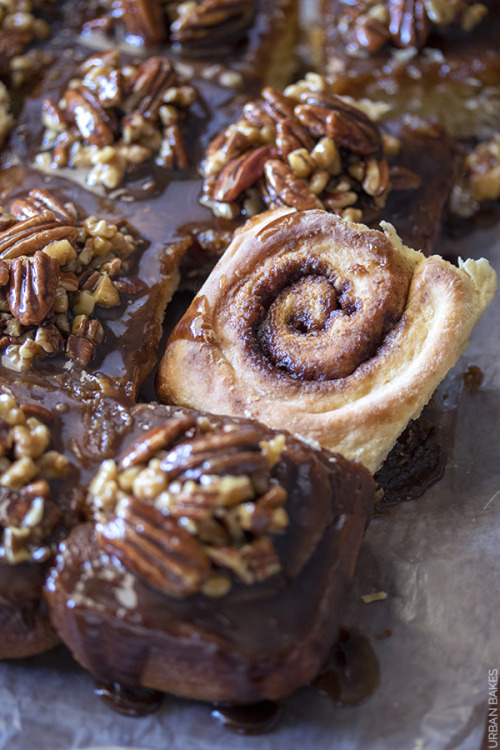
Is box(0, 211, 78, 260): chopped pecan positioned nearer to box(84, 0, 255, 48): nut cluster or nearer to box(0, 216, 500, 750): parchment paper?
box(0, 216, 500, 750): parchment paper

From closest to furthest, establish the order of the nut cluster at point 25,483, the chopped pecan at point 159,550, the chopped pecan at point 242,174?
the chopped pecan at point 159,550, the nut cluster at point 25,483, the chopped pecan at point 242,174

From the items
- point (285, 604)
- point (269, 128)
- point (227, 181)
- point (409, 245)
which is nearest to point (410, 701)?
point (285, 604)

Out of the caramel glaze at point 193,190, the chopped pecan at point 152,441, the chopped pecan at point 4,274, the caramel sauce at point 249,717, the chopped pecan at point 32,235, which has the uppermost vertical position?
the chopped pecan at point 32,235

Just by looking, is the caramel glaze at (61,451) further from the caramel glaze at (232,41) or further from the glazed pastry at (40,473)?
the caramel glaze at (232,41)

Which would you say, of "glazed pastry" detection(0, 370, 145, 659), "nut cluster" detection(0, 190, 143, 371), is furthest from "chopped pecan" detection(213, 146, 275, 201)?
"glazed pastry" detection(0, 370, 145, 659)

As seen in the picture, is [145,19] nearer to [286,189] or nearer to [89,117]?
[89,117]

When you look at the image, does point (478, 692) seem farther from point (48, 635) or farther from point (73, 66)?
point (73, 66)

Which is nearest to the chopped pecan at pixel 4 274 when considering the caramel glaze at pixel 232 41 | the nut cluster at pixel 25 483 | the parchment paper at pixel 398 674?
the nut cluster at pixel 25 483
